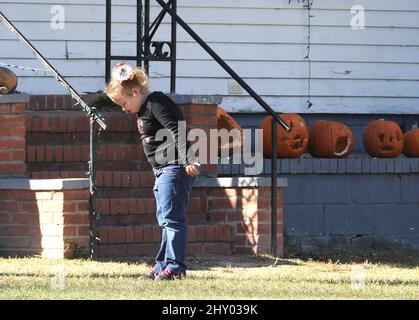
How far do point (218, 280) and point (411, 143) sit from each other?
422cm

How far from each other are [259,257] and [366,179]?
6.65ft

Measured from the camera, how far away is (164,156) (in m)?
7.95

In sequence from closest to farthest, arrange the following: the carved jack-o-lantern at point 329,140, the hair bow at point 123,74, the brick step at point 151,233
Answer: the hair bow at point 123,74 → the brick step at point 151,233 → the carved jack-o-lantern at point 329,140

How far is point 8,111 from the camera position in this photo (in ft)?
30.8

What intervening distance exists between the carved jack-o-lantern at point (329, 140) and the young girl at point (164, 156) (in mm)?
3375

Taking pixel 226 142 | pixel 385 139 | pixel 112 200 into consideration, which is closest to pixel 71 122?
pixel 112 200

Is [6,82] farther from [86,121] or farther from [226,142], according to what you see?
[226,142]

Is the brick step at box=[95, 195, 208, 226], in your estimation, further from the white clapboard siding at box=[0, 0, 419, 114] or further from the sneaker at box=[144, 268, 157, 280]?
the white clapboard siding at box=[0, 0, 419, 114]

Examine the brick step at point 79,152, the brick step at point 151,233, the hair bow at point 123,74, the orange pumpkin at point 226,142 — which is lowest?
the brick step at point 151,233

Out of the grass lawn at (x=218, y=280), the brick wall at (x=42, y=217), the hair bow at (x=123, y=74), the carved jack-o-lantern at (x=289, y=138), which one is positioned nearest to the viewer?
the grass lawn at (x=218, y=280)

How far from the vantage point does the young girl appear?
25.8ft

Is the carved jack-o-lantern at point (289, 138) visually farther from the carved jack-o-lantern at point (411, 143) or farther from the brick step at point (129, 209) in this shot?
the brick step at point (129, 209)

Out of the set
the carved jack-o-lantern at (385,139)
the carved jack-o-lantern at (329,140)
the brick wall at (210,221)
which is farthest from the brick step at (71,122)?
the carved jack-o-lantern at (385,139)

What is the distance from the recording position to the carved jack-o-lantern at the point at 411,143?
1164 cm
